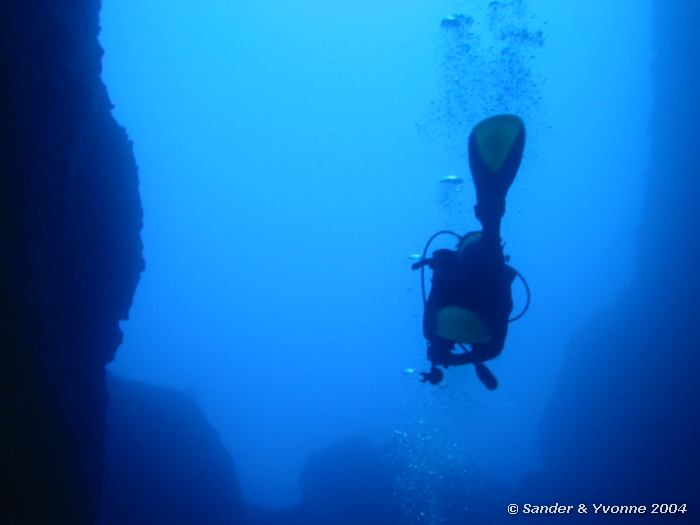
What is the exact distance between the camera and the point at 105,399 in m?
9.62

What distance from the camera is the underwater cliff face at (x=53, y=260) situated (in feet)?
18.1

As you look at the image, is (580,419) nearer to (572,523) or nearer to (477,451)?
(572,523)

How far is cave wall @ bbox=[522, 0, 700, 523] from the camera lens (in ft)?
71.2

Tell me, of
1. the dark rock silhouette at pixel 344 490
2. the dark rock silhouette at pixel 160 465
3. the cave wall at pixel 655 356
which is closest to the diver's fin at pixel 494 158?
the dark rock silhouette at pixel 160 465

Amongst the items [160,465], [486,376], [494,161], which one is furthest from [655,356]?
[494,161]

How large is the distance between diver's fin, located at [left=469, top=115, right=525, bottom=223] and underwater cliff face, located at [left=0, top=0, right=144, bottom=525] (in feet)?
16.0

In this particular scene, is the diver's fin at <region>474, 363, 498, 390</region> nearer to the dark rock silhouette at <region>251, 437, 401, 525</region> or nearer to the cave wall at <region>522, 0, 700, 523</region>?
the dark rock silhouette at <region>251, 437, 401, 525</region>

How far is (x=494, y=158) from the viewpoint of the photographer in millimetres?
3908

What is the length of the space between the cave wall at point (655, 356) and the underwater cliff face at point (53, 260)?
2208 cm

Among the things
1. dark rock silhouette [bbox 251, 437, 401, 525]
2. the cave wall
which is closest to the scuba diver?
dark rock silhouette [bbox 251, 437, 401, 525]

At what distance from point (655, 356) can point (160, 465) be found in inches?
858

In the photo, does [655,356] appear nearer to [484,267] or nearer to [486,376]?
[486,376]

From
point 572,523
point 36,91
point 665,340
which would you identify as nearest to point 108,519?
point 36,91

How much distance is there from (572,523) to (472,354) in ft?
79.2
